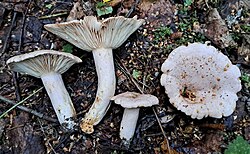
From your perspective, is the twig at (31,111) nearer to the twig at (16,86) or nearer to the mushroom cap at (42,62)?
the twig at (16,86)

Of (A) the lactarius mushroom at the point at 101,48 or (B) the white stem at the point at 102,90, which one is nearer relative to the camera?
(A) the lactarius mushroom at the point at 101,48

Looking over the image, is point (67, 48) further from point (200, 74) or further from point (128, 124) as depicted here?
point (200, 74)

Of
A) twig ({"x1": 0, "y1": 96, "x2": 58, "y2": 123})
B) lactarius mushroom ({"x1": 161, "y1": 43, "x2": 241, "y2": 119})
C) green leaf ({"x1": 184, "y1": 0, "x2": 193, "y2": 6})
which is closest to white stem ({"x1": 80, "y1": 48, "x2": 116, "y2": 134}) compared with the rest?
twig ({"x1": 0, "y1": 96, "x2": 58, "y2": 123})

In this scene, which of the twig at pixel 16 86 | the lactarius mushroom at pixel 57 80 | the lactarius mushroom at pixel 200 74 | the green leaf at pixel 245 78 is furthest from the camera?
the green leaf at pixel 245 78

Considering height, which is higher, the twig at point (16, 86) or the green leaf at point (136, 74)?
the twig at point (16, 86)

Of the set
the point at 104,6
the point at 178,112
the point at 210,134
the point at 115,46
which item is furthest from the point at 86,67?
the point at 210,134

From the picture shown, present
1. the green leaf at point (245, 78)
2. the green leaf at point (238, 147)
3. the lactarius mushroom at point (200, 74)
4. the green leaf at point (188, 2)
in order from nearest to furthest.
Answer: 1. the green leaf at point (238, 147)
2. the lactarius mushroom at point (200, 74)
3. the green leaf at point (245, 78)
4. the green leaf at point (188, 2)

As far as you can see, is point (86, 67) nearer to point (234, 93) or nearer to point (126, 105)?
point (126, 105)

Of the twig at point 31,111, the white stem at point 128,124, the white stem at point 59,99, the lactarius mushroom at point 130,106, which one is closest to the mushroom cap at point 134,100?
the lactarius mushroom at point 130,106
